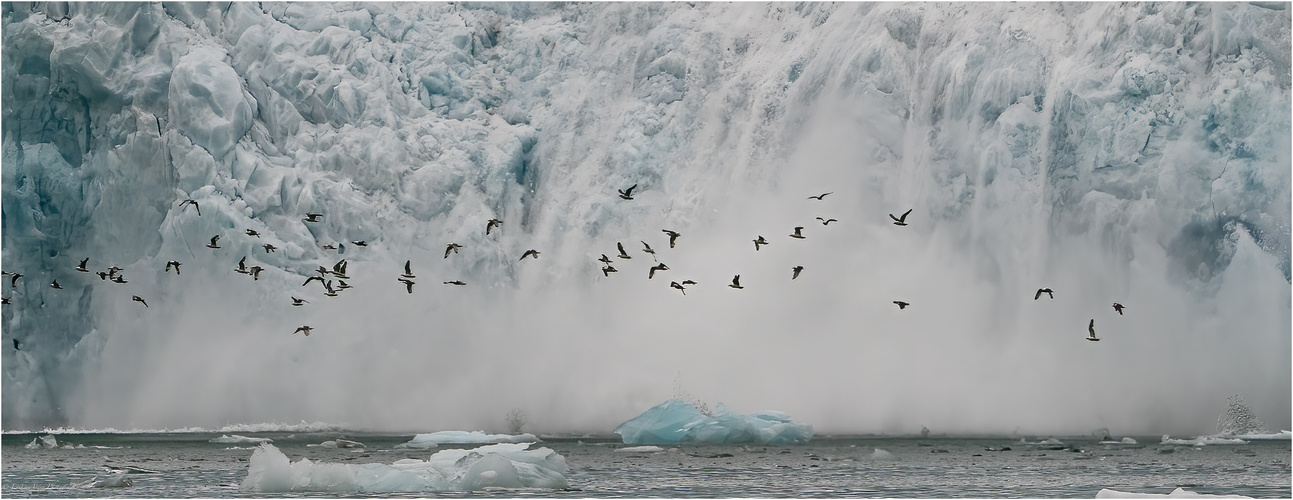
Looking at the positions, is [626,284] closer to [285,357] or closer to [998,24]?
[285,357]

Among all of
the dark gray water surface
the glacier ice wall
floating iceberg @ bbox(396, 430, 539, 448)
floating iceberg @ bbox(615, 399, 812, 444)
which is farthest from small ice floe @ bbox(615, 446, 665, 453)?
the glacier ice wall

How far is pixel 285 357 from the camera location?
73.5m

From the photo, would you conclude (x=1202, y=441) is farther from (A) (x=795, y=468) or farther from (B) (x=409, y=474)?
(B) (x=409, y=474)

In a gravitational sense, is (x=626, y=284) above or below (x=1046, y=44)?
below

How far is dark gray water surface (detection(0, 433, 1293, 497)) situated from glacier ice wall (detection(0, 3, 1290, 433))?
325 inches

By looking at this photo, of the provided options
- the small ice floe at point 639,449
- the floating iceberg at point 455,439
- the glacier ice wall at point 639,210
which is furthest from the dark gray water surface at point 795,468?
the glacier ice wall at point 639,210

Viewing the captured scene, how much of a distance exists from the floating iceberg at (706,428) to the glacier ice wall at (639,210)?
35.3 ft

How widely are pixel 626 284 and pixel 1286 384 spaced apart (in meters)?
34.2

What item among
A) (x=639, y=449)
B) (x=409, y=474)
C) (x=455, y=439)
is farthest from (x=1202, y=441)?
(x=409, y=474)

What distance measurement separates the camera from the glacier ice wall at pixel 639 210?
6550 cm

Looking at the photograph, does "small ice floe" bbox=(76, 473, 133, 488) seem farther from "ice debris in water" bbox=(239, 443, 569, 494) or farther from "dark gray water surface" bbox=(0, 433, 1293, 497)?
"ice debris in water" bbox=(239, 443, 569, 494)

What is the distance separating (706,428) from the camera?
187ft

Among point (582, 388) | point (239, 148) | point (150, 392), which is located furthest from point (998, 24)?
point (150, 392)

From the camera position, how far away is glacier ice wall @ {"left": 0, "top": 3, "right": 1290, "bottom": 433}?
65.5m
